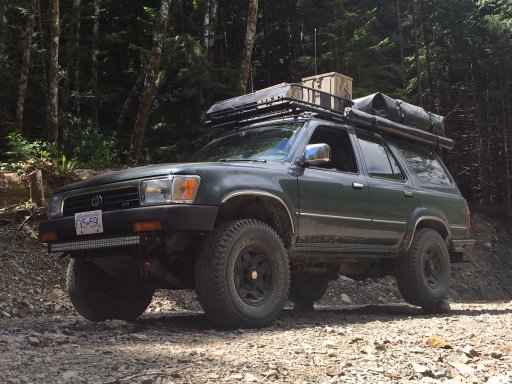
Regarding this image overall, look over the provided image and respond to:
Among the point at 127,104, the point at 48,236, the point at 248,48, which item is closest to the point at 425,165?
the point at 48,236

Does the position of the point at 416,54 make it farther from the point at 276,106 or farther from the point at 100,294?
the point at 100,294

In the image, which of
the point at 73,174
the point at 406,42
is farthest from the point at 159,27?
the point at 406,42

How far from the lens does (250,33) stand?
1466 centimetres

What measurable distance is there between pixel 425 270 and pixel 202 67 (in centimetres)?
935

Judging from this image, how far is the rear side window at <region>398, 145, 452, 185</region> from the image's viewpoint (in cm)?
701

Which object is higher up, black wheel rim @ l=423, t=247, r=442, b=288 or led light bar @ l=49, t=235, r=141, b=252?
led light bar @ l=49, t=235, r=141, b=252

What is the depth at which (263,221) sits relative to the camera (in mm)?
5086

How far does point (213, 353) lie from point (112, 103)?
16.4 metres

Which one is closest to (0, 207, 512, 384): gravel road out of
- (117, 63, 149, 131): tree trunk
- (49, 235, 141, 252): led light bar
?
(49, 235, 141, 252): led light bar

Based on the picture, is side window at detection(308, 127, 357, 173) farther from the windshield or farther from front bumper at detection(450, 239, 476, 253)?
front bumper at detection(450, 239, 476, 253)

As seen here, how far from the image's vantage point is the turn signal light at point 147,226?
13.6 feet

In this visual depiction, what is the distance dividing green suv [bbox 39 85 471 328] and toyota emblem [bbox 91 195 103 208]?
11mm

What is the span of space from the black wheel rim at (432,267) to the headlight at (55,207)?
423 cm

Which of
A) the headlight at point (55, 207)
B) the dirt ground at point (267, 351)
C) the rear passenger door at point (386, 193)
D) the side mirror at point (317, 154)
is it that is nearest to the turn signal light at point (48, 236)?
the headlight at point (55, 207)
